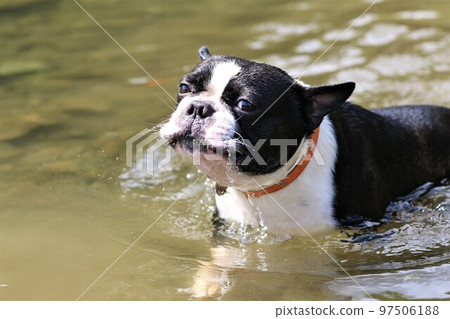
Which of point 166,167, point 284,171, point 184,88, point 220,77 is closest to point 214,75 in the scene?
point 220,77

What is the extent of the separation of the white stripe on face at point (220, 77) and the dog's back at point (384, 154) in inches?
38.3

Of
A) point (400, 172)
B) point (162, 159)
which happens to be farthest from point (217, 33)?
point (400, 172)

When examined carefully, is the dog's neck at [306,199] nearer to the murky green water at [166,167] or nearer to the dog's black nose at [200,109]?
the murky green water at [166,167]

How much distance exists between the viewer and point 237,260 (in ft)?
16.9

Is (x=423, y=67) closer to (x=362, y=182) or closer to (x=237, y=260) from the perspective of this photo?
(x=362, y=182)

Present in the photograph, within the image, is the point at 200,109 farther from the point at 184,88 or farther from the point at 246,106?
the point at 184,88

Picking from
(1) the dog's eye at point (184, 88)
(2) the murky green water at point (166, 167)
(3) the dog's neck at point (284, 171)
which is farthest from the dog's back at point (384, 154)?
(1) the dog's eye at point (184, 88)

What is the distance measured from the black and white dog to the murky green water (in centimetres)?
23

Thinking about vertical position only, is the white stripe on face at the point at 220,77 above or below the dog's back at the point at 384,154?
above

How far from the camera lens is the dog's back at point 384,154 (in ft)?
16.9

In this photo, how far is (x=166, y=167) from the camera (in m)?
6.80

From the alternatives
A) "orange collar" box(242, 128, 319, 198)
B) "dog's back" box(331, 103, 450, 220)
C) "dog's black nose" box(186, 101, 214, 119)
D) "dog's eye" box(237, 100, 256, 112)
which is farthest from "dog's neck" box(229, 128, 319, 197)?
"dog's black nose" box(186, 101, 214, 119)

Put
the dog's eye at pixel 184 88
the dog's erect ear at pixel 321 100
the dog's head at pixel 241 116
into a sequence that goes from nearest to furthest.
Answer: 1. the dog's head at pixel 241 116
2. the dog's erect ear at pixel 321 100
3. the dog's eye at pixel 184 88

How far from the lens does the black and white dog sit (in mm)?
4512
